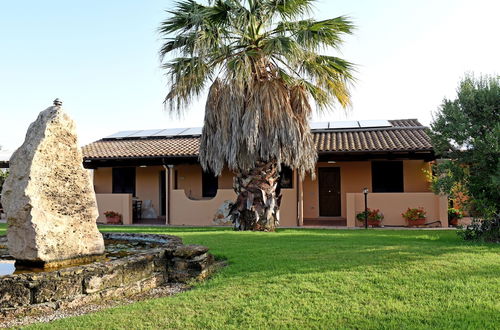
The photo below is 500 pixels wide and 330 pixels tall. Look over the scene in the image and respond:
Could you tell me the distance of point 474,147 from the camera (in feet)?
27.6

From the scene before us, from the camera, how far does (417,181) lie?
50.9 ft

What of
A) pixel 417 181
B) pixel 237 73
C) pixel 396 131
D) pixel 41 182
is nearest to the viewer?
pixel 41 182

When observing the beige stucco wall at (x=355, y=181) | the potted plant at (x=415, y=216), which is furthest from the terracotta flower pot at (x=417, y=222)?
the beige stucco wall at (x=355, y=181)

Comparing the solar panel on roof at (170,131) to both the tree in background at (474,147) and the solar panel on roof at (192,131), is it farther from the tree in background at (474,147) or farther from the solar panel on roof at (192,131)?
the tree in background at (474,147)

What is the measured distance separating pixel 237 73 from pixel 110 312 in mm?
7190

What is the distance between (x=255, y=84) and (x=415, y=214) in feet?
23.5

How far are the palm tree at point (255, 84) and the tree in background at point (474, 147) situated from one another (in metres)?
3.41

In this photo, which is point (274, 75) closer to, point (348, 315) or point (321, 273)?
point (321, 273)

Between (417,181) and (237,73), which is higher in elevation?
(237,73)

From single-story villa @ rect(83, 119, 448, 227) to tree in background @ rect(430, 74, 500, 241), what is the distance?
485 centimetres

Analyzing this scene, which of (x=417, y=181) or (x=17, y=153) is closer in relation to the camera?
(x=17, y=153)

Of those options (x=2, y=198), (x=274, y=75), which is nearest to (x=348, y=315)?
(x=2, y=198)

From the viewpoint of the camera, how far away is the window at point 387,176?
15.7m

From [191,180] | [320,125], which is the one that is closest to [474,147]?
[320,125]
